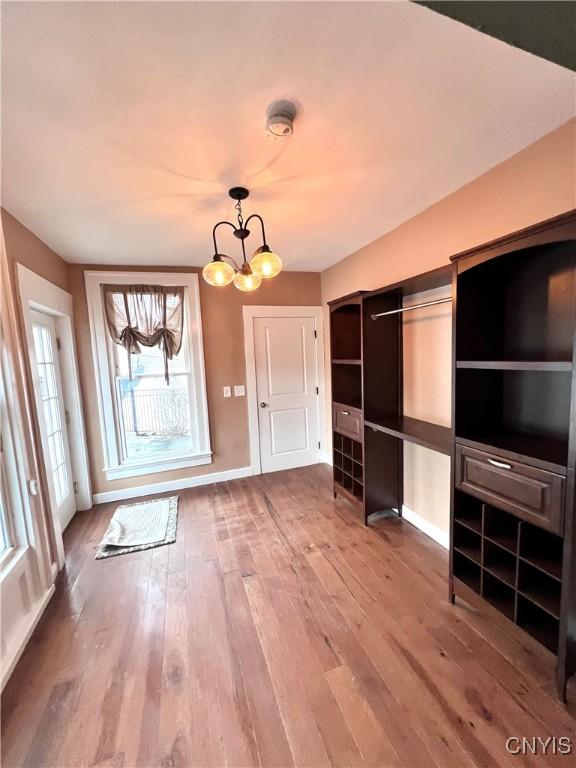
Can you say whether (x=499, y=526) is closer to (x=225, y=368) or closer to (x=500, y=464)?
(x=500, y=464)

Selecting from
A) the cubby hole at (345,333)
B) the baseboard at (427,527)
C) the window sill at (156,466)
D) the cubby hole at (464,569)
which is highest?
the cubby hole at (345,333)

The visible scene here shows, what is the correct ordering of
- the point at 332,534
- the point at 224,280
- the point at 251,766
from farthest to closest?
the point at 332,534 < the point at 224,280 < the point at 251,766

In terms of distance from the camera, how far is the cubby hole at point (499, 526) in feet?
5.48

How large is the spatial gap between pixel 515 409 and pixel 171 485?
343cm

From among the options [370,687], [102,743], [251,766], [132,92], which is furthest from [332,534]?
[132,92]

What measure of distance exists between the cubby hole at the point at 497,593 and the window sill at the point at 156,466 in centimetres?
289

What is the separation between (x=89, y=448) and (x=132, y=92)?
322 centimetres

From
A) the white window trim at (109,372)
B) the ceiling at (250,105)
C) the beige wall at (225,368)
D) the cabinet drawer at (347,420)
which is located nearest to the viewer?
the ceiling at (250,105)

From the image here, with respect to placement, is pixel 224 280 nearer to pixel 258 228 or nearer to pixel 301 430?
pixel 258 228

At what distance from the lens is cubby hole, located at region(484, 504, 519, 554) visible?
1670mm

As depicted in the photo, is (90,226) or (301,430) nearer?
(90,226)

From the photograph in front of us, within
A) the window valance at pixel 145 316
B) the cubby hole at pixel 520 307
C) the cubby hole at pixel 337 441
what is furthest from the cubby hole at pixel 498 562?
the window valance at pixel 145 316

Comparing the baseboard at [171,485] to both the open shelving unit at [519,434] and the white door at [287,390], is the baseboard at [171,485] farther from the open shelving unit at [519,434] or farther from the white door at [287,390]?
the open shelving unit at [519,434]

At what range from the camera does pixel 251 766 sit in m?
1.19
